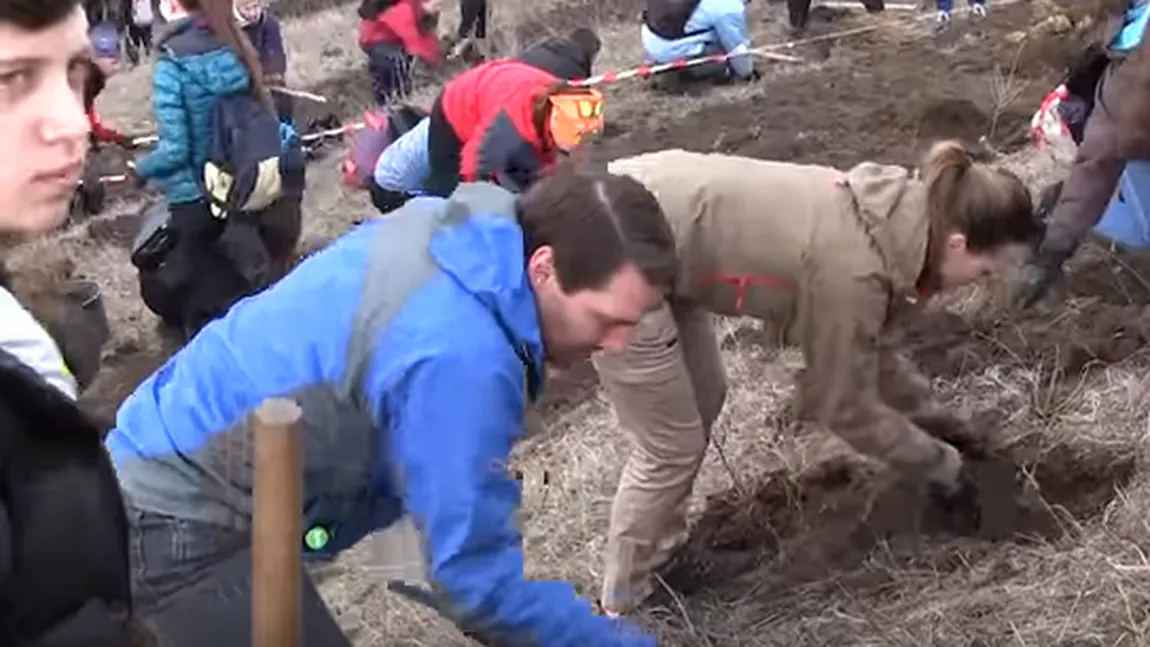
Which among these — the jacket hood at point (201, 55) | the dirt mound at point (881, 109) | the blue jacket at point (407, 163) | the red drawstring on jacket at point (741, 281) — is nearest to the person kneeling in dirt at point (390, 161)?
the blue jacket at point (407, 163)

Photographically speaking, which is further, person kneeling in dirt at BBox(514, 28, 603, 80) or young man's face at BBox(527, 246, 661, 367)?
person kneeling in dirt at BBox(514, 28, 603, 80)

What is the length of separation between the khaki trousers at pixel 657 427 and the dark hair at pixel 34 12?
207 cm

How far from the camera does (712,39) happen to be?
9.85 m

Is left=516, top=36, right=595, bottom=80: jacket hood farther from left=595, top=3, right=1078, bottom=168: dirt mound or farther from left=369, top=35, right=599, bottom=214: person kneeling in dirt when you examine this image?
left=595, top=3, right=1078, bottom=168: dirt mound

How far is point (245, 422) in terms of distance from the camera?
2.56 meters

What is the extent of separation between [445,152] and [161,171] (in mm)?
988

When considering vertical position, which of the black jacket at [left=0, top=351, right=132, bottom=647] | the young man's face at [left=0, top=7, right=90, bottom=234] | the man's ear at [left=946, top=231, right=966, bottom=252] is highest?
the young man's face at [left=0, top=7, right=90, bottom=234]

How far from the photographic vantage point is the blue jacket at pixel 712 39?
385 inches

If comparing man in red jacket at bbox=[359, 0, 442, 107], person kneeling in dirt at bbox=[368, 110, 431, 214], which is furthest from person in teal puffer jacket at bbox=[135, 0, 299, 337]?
man in red jacket at bbox=[359, 0, 442, 107]

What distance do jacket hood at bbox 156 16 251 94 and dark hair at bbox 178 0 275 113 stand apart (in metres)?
0.02

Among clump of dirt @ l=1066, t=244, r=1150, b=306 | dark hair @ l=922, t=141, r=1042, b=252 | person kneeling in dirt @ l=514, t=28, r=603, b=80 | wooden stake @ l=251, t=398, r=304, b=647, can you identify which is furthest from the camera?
person kneeling in dirt @ l=514, t=28, r=603, b=80

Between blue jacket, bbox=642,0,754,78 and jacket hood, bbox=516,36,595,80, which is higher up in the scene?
jacket hood, bbox=516,36,595,80

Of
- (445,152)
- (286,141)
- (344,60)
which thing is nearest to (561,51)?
(445,152)

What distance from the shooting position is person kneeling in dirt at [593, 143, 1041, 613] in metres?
3.33
